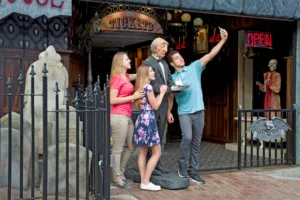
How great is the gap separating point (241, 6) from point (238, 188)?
2.80m

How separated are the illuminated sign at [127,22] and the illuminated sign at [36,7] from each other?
2690mm

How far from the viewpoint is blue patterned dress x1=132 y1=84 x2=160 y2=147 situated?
5.12m

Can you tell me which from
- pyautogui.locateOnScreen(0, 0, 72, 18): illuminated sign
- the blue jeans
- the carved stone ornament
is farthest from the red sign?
pyautogui.locateOnScreen(0, 0, 72, 18): illuminated sign

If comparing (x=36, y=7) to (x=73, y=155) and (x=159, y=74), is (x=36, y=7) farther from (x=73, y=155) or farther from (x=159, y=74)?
(x=73, y=155)

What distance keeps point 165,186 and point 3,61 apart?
2888 mm

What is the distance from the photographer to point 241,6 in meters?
6.55

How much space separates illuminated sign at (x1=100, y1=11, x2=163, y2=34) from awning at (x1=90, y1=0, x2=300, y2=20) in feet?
7.74

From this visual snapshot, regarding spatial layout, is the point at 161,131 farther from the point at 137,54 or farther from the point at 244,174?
the point at 137,54

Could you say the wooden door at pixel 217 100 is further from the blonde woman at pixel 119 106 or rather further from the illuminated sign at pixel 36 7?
the illuminated sign at pixel 36 7

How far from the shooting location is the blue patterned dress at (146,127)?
16.8ft

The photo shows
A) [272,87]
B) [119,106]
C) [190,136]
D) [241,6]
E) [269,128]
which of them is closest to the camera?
[119,106]

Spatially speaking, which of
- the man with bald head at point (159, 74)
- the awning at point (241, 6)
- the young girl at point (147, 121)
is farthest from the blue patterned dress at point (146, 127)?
the awning at point (241, 6)

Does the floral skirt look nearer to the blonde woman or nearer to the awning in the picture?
the blonde woman

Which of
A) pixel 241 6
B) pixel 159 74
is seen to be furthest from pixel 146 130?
pixel 241 6
